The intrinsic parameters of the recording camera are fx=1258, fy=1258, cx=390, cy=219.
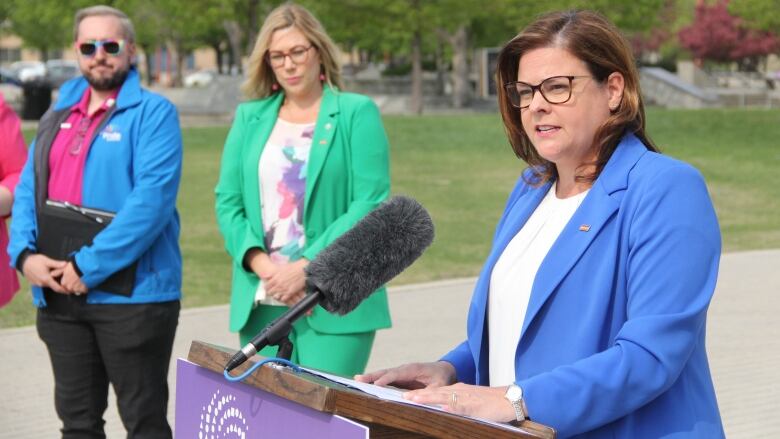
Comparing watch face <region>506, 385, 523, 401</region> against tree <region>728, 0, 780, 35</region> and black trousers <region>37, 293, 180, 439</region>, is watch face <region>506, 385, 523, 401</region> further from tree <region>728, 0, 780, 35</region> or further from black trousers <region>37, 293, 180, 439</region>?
tree <region>728, 0, 780, 35</region>

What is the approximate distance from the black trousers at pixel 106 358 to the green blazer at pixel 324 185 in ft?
1.23

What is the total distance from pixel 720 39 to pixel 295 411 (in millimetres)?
68403

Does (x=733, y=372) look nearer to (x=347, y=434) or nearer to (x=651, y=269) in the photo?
(x=651, y=269)

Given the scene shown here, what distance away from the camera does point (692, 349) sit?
8.77 ft

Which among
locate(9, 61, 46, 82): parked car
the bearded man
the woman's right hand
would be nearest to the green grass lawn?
the bearded man

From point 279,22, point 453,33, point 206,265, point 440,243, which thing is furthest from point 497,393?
point 453,33

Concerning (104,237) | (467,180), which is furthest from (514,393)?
(467,180)

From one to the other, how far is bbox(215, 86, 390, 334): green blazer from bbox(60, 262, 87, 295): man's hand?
655mm

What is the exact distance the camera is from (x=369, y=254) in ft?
9.07

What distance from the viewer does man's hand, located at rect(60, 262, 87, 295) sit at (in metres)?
5.43

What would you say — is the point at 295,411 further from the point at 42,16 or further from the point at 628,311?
the point at 42,16

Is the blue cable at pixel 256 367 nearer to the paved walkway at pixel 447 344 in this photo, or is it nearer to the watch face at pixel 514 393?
the watch face at pixel 514 393

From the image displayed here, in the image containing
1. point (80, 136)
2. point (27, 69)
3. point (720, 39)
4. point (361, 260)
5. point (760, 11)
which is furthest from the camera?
point (27, 69)

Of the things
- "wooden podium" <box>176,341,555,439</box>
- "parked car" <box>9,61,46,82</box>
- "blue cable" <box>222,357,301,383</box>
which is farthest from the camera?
"parked car" <box>9,61,46,82</box>
